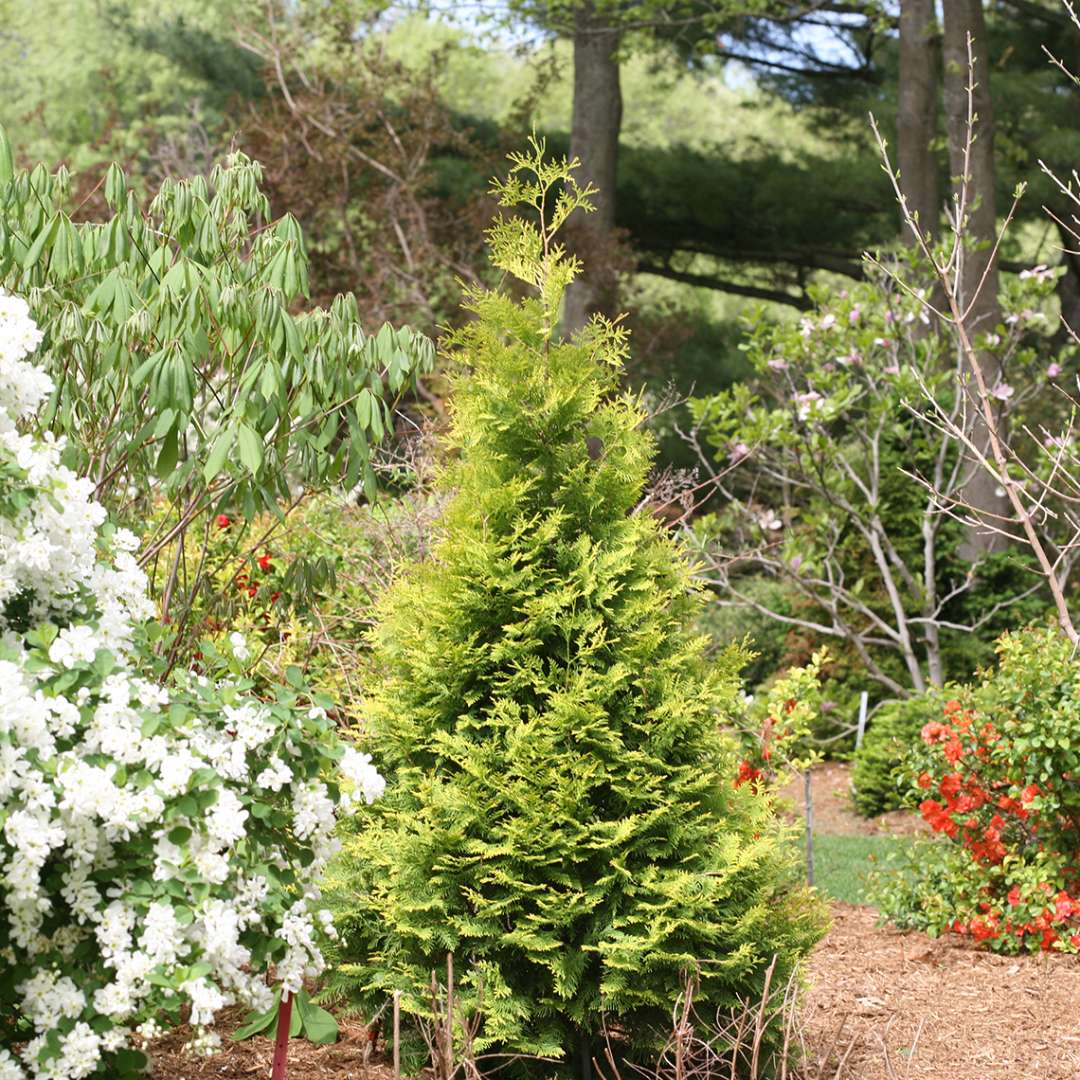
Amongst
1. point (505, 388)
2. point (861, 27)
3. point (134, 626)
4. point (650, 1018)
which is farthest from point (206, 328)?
point (861, 27)

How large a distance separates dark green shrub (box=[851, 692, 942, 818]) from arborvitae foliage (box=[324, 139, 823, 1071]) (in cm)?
574

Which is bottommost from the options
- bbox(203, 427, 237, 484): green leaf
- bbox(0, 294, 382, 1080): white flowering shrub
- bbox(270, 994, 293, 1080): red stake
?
bbox(270, 994, 293, 1080): red stake

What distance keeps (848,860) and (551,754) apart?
5677 millimetres

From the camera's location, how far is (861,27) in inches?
656

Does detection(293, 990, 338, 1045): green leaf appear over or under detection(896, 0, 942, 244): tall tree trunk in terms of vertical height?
under

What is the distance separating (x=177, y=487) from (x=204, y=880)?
1.97 metres

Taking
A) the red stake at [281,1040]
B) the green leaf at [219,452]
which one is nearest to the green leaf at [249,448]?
the green leaf at [219,452]

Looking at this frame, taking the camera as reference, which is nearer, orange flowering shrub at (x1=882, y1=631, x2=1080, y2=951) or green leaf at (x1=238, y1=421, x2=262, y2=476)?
green leaf at (x1=238, y1=421, x2=262, y2=476)

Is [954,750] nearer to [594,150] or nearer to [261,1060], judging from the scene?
[261,1060]

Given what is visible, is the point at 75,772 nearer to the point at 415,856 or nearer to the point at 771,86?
the point at 415,856

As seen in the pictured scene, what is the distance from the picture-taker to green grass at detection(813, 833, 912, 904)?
7.66 meters

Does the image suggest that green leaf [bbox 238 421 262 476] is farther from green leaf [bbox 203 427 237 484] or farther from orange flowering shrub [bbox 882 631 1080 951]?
orange flowering shrub [bbox 882 631 1080 951]

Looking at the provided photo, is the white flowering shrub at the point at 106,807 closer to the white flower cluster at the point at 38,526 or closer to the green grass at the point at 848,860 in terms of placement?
the white flower cluster at the point at 38,526

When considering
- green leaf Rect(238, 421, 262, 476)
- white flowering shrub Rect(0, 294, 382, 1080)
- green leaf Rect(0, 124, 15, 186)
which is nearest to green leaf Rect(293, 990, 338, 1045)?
white flowering shrub Rect(0, 294, 382, 1080)
